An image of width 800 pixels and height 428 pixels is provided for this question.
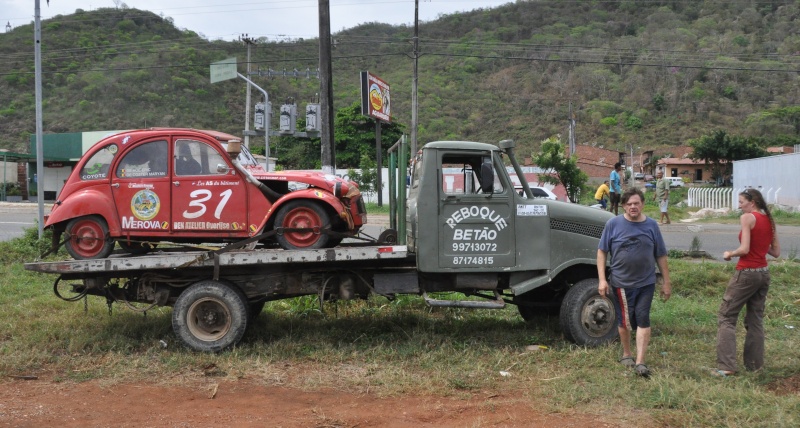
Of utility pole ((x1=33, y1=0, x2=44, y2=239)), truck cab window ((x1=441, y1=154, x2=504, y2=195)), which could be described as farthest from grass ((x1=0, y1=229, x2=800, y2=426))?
utility pole ((x1=33, y1=0, x2=44, y2=239))

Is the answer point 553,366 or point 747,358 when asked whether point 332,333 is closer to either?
point 553,366

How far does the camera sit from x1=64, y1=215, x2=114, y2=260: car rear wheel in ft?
22.9

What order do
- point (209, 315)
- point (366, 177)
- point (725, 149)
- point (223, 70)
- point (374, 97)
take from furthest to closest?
point (725, 149) → point (366, 177) → point (223, 70) → point (374, 97) → point (209, 315)

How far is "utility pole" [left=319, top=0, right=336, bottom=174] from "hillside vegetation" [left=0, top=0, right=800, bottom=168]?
3219cm

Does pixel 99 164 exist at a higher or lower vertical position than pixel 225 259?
higher

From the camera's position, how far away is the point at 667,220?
20750 mm

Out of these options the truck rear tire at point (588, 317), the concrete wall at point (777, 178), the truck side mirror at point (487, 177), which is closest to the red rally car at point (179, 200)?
the truck side mirror at point (487, 177)

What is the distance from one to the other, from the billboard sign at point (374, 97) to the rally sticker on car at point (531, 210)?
45.3ft

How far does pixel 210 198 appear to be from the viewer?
702 cm

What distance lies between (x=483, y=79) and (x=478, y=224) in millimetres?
67977

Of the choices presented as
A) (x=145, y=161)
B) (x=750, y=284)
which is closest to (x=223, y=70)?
(x=145, y=161)

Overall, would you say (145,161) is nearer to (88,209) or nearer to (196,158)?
(196,158)

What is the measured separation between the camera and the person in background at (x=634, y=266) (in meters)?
5.95

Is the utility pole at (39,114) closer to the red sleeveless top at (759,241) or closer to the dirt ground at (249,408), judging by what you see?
the dirt ground at (249,408)
